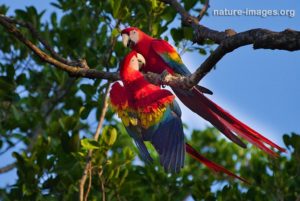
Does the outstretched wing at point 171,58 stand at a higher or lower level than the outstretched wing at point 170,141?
higher

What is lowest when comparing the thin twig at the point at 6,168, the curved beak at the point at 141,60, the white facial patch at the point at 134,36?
the curved beak at the point at 141,60

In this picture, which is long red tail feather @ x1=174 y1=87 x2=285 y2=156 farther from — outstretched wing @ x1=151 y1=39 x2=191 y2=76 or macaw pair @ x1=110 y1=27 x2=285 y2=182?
outstretched wing @ x1=151 y1=39 x2=191 y2=76

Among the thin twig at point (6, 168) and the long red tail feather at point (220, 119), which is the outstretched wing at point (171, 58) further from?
the thin twig at point (6, 168)

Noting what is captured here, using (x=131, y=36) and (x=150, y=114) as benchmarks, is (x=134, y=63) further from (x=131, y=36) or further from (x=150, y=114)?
(x=131, y=36)

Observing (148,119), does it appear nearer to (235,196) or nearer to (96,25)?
(235,196)

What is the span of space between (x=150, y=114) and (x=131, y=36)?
2.70 ft

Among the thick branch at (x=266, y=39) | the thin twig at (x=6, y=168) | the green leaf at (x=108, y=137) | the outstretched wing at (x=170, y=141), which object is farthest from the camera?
the thin twig at (x=6, y=168)

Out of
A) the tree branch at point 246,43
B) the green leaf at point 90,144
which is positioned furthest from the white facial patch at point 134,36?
the tree branch at point 246,43

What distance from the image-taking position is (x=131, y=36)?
12.6 ft

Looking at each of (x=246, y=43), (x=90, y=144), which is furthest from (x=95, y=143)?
(x=246, y=43)

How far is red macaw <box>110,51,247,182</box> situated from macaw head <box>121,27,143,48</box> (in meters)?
0.51

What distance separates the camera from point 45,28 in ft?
18.0

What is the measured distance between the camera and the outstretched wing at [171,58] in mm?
3693

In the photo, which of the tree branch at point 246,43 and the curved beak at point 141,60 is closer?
the tree branch at point 246,43
